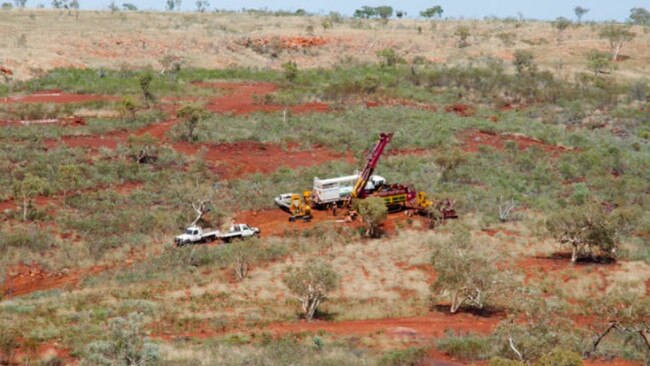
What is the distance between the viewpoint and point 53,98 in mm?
50688

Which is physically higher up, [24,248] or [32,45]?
[32,45]

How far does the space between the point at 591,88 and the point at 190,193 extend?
147 ft

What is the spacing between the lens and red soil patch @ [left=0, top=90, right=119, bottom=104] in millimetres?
48906

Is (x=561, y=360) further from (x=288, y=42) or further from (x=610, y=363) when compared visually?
(x=288, y=42)

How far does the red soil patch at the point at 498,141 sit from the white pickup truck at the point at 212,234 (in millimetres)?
20140

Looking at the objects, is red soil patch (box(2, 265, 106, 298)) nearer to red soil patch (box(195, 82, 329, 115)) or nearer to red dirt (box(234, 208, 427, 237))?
red dirt (box(234, 208, 427, 237))

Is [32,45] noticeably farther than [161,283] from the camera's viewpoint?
Yes

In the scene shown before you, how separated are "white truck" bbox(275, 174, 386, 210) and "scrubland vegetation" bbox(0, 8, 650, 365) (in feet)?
3.05

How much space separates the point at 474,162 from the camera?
41.2 meters

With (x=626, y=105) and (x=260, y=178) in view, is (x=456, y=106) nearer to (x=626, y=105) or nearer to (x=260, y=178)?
(x=626, y=105)

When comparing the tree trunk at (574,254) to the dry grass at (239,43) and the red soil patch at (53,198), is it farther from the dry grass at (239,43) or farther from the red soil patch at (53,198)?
the dry grass at (239,43)

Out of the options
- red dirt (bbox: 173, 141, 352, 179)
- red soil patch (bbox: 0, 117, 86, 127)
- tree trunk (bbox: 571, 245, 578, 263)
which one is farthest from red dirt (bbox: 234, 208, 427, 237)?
red soil patch (bbox: 0, 117, 86, 127)

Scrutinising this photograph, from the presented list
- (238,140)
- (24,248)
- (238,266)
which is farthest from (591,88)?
(24,248)

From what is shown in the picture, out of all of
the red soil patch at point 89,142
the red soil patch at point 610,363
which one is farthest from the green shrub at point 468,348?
the red soil patch at point 89,142
